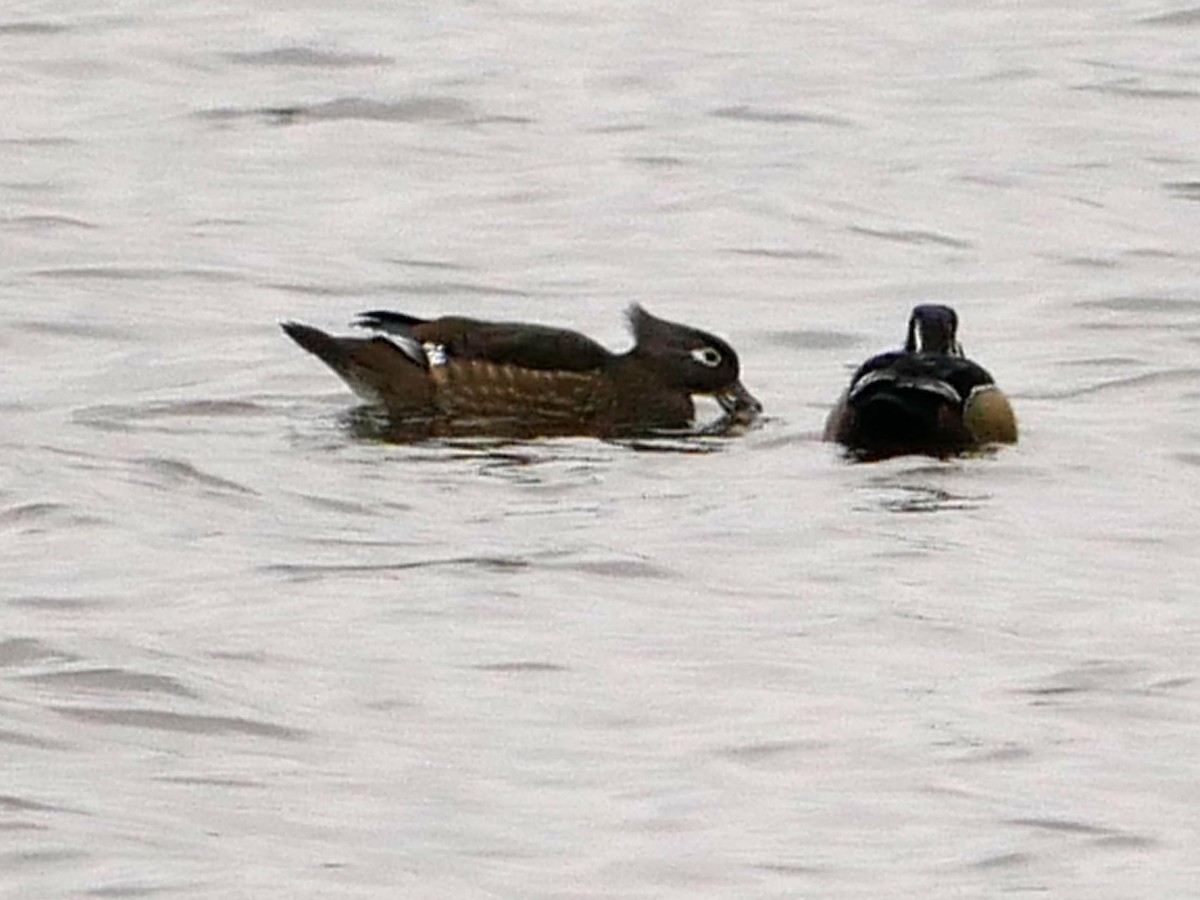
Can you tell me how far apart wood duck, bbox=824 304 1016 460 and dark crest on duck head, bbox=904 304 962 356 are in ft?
1.45

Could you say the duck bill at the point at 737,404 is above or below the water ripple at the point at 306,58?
below

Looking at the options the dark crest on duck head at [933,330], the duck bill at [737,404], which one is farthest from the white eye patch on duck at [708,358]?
the dark crest on duck head at [933,330]

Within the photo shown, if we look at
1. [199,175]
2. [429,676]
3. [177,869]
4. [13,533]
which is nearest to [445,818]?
[177,869]

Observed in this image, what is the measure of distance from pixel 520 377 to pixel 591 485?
4.43 ft

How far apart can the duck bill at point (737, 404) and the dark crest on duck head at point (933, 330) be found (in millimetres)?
606

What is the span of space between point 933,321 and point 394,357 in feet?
6.00

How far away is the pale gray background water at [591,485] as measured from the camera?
948 cm

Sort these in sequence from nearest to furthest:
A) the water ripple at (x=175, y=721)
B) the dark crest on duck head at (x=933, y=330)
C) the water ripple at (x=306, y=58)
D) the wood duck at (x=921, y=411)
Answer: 1. the water ripple at (x=175, y=721)
2. the wood duck at (x=921, y=411)
3. the dark crest on duck head at (x=933, y=330)
4. the water ripple at (x=306, y=58)

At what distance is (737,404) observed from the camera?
15484 millimetres

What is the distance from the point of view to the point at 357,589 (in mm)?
11820

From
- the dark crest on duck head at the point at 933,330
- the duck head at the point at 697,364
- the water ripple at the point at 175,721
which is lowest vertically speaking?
the duck head at the point at 697,364

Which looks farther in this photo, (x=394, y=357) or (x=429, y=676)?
(x=394, y=357)

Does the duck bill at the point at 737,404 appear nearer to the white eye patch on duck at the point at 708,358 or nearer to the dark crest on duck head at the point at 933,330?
the white eye patch on duck at the point at 708,358

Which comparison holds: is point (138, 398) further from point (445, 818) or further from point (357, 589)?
point (445, 818)
